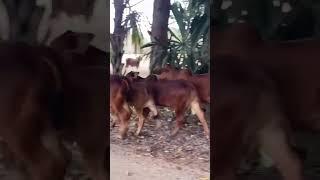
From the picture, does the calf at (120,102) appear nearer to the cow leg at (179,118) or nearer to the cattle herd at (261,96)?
the cow leg at (179,118)

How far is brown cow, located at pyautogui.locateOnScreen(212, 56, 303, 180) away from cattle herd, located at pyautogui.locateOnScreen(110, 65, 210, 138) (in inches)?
5.3

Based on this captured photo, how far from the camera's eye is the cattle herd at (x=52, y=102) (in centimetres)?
217

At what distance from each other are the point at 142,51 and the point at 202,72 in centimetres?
28

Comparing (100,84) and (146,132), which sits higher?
(100,84)

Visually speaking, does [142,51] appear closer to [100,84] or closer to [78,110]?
[100,84]

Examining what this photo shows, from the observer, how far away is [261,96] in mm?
2178

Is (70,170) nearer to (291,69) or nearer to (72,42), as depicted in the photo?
(72,42)

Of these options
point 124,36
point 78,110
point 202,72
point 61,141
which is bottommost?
point 61,141

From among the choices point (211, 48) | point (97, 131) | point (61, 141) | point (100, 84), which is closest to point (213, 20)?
point (211, 48)

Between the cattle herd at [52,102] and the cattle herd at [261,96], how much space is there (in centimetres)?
52

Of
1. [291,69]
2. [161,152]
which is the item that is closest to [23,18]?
[161,152]

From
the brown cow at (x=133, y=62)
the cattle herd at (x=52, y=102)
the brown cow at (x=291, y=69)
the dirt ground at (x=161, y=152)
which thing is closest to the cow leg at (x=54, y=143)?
the cattle herd at (x=52, y=102)

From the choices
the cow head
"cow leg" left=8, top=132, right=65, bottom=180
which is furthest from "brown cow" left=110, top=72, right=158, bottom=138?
"cow leg" left=8, top=132, right=65, bottom=180

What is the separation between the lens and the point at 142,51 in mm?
2254
